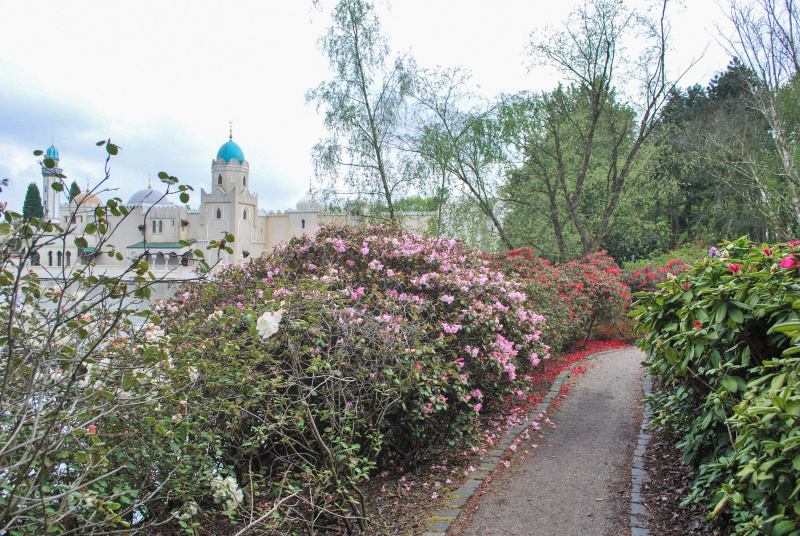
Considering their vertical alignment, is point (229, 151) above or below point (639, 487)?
above

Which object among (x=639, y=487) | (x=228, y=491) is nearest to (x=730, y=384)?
(x=639, y=487)

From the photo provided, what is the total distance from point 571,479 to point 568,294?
5.36m

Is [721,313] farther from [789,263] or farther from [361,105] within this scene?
[361,105]

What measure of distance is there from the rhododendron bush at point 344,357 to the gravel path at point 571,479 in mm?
632

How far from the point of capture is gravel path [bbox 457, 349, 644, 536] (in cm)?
329

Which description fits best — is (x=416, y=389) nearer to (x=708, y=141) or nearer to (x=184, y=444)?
(x=184, y=444)

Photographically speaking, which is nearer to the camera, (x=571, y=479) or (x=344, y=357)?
(x=344, y=357)

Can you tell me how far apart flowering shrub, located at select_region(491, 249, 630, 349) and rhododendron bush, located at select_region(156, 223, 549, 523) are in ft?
6.00

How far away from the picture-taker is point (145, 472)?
264 centimetres

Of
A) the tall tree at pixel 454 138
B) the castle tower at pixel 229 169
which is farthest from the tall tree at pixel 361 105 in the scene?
the castle tower at pixel 229 169

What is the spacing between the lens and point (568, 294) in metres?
8.95

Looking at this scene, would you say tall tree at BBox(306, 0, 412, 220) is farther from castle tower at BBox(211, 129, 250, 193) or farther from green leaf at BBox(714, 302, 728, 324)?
castle tower at BBox(211, 129, 250, 193)

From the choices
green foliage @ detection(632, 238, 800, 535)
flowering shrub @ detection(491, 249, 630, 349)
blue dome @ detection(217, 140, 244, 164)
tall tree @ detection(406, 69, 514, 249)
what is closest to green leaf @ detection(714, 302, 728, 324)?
green foliage @ detection(632, 238, 800, 535)

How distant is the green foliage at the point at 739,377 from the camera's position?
6.63 ft
